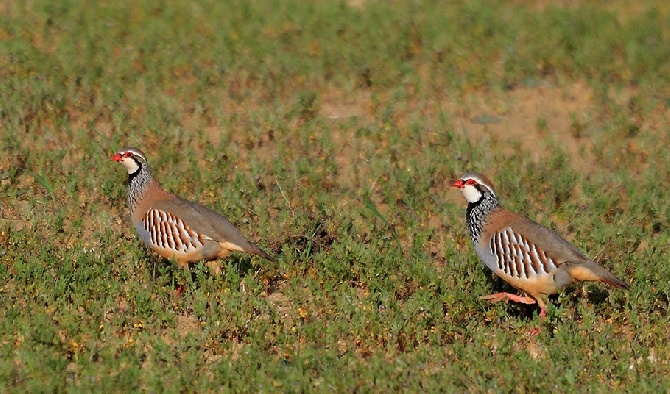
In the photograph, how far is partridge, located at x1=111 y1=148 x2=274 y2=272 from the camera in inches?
304

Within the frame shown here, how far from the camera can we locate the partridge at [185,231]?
7.71 metres

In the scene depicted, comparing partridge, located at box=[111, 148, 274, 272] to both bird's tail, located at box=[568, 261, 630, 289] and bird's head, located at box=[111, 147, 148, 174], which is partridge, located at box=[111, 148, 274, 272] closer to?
bird's head, located at box=[111, 147, 148, 174]

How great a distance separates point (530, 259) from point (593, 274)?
1.43 ft

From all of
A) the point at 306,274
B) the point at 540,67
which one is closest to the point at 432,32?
the point at 540,67

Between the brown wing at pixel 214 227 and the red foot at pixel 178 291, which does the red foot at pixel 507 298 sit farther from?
the red foot at pixel 178 291

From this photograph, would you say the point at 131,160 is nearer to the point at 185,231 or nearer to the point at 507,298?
the point at 185,231

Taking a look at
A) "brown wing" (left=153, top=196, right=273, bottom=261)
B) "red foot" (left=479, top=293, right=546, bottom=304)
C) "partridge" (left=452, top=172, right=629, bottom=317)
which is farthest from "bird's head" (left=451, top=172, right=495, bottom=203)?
"brown wing" (left=153, top=196, right=273, bottom=261)

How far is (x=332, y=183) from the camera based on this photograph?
372 inches

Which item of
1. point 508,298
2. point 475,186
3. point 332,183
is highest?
point 475,186

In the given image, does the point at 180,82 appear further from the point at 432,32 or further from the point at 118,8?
the point at 432,32

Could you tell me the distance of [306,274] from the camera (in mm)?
8039

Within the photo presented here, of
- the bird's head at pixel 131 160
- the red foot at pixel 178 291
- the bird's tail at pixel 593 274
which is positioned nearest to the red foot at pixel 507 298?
the bird's tail at pixel 593 274

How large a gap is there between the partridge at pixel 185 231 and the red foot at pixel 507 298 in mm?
1546

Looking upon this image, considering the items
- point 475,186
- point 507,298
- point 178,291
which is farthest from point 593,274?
point 178,291
